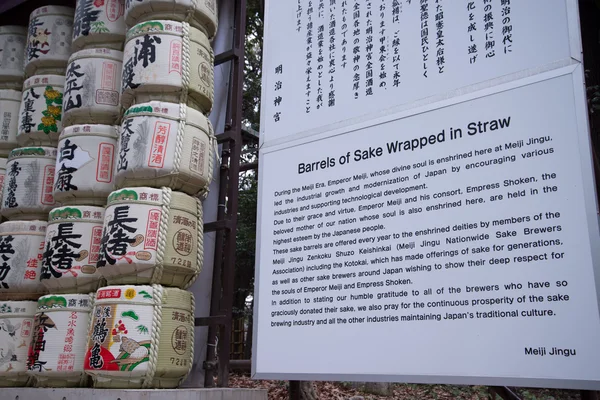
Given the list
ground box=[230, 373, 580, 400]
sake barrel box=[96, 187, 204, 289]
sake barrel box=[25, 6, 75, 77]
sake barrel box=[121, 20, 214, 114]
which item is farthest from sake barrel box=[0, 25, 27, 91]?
ground box=[230, 373, 580, 400]

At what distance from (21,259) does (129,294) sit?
1.31 m

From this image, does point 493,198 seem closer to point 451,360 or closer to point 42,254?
point 451,360

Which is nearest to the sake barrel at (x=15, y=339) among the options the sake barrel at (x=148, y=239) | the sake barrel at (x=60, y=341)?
the sake barrel at (x=60, y=341)

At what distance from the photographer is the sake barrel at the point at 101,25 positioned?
13.5 ft

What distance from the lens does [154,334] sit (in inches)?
123

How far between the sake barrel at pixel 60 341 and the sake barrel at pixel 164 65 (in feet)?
4.54

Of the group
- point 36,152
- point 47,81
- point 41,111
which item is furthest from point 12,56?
point 36,152

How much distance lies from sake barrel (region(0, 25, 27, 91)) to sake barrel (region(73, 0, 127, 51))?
1.09 meters

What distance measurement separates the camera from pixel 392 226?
6.97 feet

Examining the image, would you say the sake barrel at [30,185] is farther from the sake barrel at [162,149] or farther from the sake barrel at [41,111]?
the sake barrel at [162,149]

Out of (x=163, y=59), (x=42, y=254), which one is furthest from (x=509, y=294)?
(x=42, y=254)

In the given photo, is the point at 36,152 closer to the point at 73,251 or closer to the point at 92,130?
the point at 92,130

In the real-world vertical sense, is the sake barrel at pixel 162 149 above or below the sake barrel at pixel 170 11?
below

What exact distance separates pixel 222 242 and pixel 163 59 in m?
1.26
